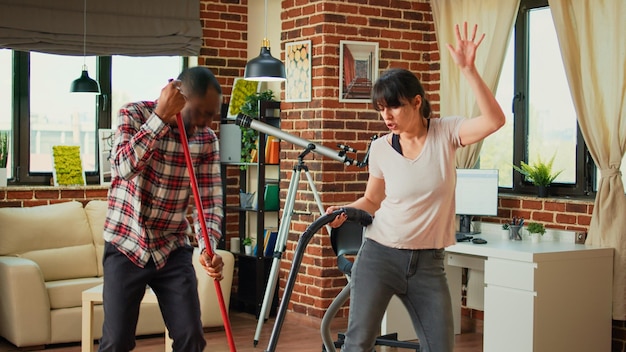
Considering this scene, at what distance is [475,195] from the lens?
6.10m

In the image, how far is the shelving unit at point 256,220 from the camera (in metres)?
6.90

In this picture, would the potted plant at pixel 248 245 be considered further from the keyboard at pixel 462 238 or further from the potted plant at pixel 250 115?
the keyboard at pixel 462 238

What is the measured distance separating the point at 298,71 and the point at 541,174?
192 centimetres

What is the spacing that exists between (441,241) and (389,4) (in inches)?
146

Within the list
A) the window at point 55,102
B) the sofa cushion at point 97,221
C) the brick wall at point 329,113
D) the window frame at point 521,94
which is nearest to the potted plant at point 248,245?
the brick wall at point 329,113

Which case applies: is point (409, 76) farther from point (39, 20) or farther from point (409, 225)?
point (39, 20)

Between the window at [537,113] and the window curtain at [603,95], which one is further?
the window at [537,113]

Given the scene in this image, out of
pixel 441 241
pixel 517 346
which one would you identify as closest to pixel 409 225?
pixel 441 241

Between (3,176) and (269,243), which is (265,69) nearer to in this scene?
(269,243)

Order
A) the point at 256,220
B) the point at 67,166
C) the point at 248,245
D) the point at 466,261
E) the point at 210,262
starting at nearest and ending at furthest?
the point at 210,262 → the point at 466,261 → the point at 67,166 → the point at 248,245 → the point at 256,220

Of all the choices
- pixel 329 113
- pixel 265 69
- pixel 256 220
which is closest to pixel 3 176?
pixel 256 220

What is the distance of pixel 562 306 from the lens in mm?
5203

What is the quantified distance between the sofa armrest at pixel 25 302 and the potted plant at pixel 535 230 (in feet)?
10.2

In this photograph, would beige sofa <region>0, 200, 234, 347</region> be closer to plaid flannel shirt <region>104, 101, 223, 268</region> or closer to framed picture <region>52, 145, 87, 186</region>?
framed picture <region>52, 145, 87, 186</region>
